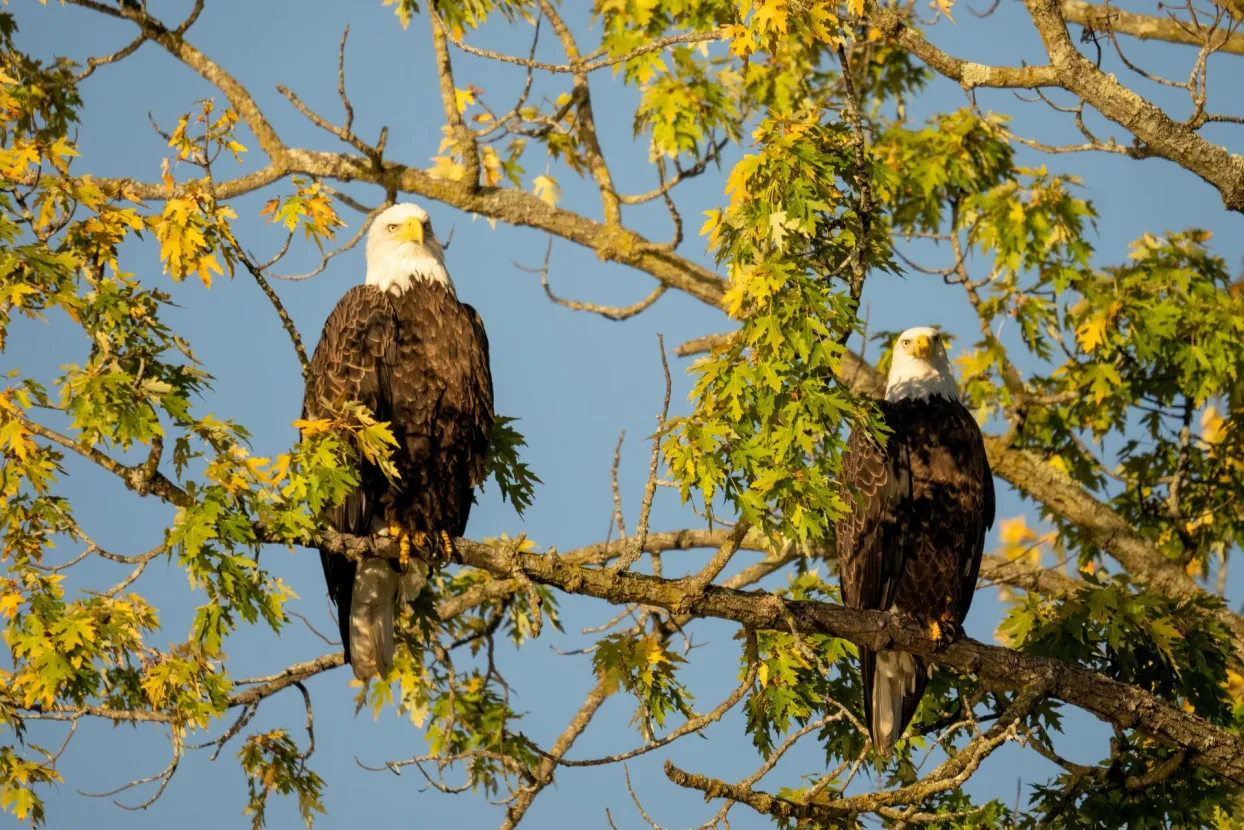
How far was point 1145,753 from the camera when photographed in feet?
18.5

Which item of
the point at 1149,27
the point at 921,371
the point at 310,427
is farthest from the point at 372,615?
the point at 1149,27

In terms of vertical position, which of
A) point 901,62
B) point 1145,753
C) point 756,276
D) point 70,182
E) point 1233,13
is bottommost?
point 1145,753

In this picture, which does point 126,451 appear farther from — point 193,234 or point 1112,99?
point 1112,99

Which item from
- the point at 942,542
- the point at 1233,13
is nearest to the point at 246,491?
the point at 942,542

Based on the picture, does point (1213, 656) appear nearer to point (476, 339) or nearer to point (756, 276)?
point (756, 276)

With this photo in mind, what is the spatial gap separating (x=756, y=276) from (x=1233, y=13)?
98.0 inches

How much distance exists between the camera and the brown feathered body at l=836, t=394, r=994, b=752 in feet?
19.8

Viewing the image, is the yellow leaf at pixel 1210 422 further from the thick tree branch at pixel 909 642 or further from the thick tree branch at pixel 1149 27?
the thick tree branch at pixel 909 642

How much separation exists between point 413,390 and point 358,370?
235 mm

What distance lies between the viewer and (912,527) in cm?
614

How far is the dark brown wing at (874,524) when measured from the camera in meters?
6.01

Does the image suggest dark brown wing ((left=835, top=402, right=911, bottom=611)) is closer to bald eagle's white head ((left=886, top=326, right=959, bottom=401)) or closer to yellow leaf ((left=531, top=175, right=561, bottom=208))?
bald eagle's white head ((left=886, top=326, right=959, bottom=401))

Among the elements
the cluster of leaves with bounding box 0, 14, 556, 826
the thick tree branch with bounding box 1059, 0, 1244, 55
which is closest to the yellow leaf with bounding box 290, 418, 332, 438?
the cluster of leaves with bounding box 0, 14, 556, 826

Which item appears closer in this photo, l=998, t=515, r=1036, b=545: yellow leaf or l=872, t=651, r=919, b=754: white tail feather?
l=872, t=651, r=919, b=754: white tail feather
